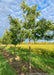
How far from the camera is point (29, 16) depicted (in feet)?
22.5

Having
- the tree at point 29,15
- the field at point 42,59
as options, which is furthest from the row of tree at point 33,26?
the field at point 42,59

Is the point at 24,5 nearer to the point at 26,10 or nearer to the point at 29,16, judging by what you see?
the point at 26,10

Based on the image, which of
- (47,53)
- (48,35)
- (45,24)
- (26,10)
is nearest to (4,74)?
(48,35)

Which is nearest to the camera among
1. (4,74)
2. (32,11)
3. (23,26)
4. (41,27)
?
(4,74)

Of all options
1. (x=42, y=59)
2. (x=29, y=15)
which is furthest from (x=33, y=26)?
(x=42, y=59)

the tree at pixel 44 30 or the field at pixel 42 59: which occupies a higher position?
the tree at pixel 44 30

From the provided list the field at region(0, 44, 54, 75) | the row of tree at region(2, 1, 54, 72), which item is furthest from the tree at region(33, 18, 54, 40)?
the field at region(0, 44, 54, 75)

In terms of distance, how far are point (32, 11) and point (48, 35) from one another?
2.79 meters

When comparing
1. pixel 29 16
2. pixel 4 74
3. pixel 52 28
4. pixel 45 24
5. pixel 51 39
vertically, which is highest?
pixel 29 16

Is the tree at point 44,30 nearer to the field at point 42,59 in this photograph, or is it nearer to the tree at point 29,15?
the tree at point 29,15

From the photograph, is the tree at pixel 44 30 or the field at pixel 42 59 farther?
the field at pixel 42 59

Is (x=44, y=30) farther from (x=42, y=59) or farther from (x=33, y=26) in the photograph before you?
(x=42, y=59)

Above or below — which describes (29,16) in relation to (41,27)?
above

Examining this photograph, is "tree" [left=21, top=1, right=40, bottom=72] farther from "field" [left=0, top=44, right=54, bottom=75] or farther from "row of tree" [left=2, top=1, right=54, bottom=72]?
"field" [left=0, top=44, right=54, bottom=75]
